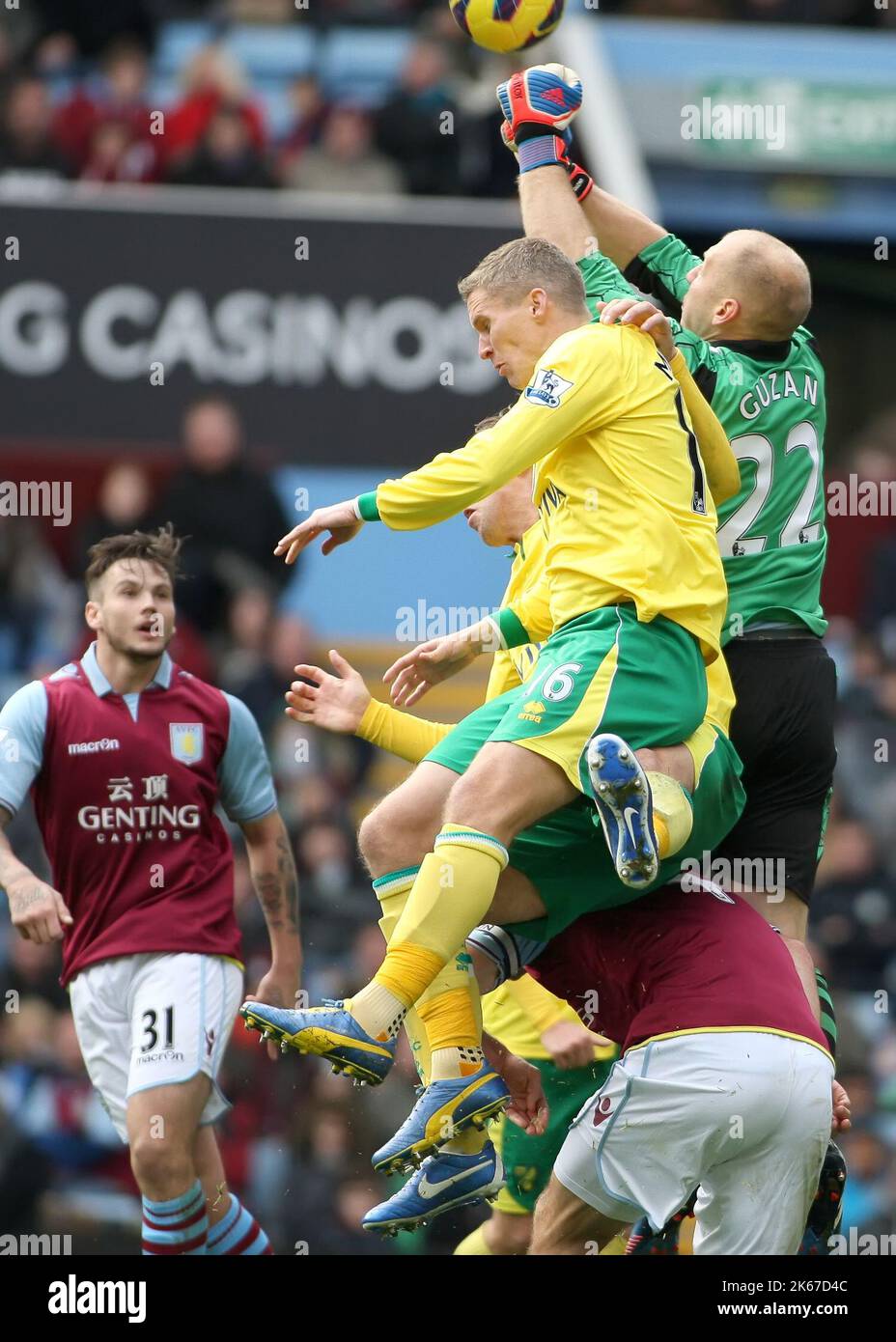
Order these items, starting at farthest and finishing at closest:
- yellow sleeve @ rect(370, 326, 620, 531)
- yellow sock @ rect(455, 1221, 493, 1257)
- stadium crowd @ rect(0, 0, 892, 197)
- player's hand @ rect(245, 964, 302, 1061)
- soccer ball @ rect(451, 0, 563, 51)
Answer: stadium crowd @ rect(0, 0, 892, 197), yellow sock @ rect(455, 1221, 493, 1257), player's hand @ rect(245, 964, 302, 1061), soccer ball @ rect(451, 0, 563, 51), yellow sleeve @ rect(370, 326, 620, 531)

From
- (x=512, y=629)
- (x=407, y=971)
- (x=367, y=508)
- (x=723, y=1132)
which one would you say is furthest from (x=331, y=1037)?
(x=512, y=629)

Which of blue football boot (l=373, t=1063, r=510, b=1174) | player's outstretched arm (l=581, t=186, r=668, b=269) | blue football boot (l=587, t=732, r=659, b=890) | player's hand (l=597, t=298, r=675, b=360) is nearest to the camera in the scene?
blue football boot (l=587, t=732, r=659, b=890)

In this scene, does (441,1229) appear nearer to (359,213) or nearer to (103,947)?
(103,947)

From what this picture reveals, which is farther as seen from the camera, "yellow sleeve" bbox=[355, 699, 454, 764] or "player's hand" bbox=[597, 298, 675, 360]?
"yellow sleeve" bbox=[355, 699, 454, 764]

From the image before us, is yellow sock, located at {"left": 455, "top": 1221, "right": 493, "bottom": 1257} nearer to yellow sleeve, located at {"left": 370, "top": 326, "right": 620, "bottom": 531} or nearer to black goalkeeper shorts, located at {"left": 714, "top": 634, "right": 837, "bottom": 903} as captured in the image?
black goalkeeper shorts, located at {"left": 714, "top": 634, "right": 837, "bottom": 903}

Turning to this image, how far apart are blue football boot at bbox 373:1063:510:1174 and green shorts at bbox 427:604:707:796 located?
0.97 metres

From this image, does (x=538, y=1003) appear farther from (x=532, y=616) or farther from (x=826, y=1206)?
(x=532, y=616)

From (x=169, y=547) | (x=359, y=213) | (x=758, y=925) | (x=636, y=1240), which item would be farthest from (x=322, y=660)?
(x=758, y=925)

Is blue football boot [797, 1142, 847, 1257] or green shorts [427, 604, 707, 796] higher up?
green shorts [427, 604, 707, 796]

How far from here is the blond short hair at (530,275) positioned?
6516 millimetres

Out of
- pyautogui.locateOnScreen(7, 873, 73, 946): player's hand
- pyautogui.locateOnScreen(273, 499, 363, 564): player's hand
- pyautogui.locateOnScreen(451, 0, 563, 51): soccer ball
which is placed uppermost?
pyautogui.locateOnScreen(451, 0, 563, 51): soccer ball

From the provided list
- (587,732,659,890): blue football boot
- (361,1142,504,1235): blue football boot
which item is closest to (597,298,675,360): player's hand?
(587,732,659,890): blue football boot

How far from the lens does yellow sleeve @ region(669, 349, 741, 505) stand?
6504 mm

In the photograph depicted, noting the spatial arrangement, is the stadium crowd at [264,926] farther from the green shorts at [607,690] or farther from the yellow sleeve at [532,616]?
the green shorts at [607,690]
